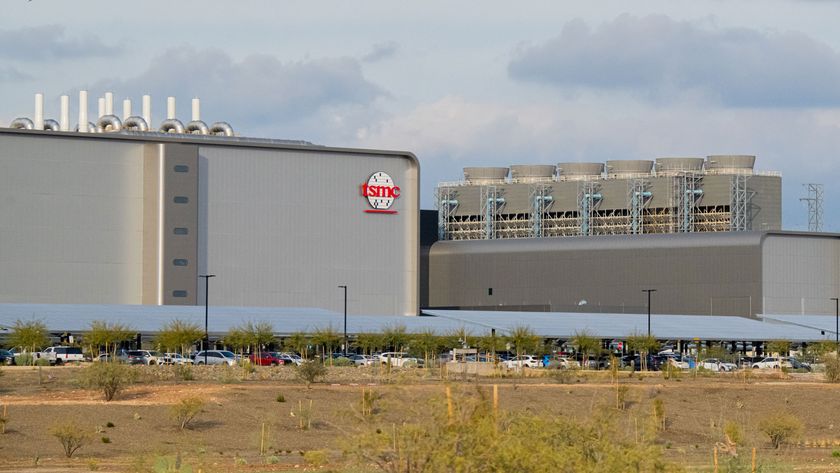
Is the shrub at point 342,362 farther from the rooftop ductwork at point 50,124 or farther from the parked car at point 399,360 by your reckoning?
the rooftop ductwork at point 50,124

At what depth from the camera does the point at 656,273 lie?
142625 millimetres

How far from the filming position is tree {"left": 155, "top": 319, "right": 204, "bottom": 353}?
326ft

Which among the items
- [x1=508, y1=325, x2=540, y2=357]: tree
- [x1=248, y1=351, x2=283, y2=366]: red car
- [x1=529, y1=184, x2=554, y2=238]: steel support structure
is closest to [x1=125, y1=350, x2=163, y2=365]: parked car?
[x1=248, y1=351, x2=283, y2=366]: red car

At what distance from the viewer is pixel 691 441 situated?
6253cm

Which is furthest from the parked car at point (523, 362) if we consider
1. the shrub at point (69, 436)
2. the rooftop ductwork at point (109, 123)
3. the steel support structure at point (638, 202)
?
the steel support structure at point (638, 202)

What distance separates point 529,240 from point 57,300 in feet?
168

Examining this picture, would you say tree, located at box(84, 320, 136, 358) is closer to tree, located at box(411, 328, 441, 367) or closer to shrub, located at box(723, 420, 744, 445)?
tree, located at box(411, 328, 441, 367)

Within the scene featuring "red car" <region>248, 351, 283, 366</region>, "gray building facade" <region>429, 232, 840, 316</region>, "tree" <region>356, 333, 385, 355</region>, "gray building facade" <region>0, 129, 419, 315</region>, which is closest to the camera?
"red car" <region>248, 351, 283, 366</region>

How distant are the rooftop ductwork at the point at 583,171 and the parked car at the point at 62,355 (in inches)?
3221

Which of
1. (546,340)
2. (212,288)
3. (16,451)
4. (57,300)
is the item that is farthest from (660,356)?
(16,451)

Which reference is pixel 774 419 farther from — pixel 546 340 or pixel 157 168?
pixel 157 168

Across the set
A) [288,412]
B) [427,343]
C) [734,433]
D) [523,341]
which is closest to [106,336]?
[427,343]

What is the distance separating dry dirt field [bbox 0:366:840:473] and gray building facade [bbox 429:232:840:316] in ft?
170

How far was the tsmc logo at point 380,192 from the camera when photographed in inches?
5192
